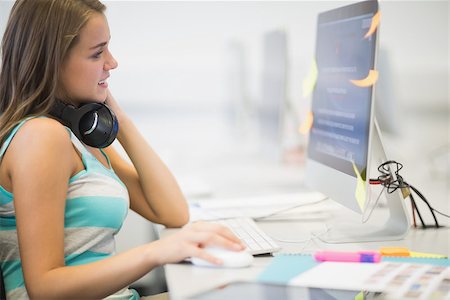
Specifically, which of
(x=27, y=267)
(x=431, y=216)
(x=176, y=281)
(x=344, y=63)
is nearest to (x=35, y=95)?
(x=27, y=267)

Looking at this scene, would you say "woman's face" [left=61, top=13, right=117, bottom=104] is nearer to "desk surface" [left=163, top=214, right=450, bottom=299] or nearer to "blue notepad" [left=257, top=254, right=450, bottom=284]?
"desk surface" [left=163, top=214, right=450, bottom=299]

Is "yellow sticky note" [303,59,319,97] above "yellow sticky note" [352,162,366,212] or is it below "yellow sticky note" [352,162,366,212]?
above

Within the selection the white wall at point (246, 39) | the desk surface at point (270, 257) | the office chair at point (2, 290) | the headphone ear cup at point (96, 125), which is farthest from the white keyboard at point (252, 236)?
the white wall at point (246, 39)

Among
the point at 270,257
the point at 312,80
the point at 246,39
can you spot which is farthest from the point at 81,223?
the point at 246,39

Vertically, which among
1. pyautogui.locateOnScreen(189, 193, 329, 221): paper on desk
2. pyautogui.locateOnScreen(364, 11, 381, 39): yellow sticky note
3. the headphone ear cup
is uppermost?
pyautogui.locateOnScreen(364, 11, 381, 39): yellow sticky note

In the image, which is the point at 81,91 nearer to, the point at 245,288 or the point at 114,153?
the point at 114,153

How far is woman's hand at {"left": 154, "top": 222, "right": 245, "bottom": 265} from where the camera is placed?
104 centimetres

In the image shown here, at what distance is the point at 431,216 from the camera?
161cm

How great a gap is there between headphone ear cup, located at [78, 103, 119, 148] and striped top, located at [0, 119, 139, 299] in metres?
0.10

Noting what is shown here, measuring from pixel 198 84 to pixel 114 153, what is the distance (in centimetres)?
404

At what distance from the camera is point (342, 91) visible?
146 cm

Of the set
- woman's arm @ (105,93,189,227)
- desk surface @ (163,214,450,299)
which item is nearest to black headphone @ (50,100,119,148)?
woman's arm @ (105,93,189,227)

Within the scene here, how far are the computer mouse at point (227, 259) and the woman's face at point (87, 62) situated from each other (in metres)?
0.45

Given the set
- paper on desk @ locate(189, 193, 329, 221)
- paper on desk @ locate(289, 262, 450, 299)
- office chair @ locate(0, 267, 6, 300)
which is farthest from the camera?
paper on desk @ locate(189, 193, 329, 221)
